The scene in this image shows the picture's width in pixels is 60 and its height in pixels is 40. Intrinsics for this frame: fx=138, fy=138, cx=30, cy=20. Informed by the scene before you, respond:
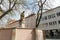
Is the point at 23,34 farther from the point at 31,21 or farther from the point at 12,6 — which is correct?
the point at 31,21

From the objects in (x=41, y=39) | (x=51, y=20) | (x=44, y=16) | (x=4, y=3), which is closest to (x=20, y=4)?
(x=4, y=3)

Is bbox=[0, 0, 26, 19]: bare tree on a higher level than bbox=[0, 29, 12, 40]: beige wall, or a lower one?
higher

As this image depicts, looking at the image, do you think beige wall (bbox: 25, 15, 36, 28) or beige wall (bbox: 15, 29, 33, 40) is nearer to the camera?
beige wall (bbox: 15, 29, 33, 40)

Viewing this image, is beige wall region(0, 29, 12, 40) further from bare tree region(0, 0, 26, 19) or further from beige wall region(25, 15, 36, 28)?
beige wall region(25, 15, 36, 28)

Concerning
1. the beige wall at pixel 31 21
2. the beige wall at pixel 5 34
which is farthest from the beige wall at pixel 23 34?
the beige wall at pixel 31 21

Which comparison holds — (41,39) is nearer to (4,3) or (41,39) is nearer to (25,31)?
(25,31)

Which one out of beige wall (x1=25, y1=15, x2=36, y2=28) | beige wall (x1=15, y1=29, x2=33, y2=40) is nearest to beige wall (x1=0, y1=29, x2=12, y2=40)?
beige wall (x1=15, y1=29, x2=33, y2=40)

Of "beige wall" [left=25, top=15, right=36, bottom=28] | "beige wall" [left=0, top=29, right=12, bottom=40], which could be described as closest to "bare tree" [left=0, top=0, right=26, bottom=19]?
"beige wall" [left=0, top=29, right=12, bottom=40]

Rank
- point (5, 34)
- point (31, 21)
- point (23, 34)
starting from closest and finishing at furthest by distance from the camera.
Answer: point (5, 34), point (23, 34), point (31, 21)

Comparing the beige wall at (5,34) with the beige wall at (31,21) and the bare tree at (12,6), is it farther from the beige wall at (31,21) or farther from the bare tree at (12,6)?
the beige wall at (31,21)

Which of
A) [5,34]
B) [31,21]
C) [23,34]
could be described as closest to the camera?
[5,34]

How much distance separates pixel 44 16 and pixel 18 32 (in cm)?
4169

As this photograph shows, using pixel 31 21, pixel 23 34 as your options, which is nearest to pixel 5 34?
pixel 23 34

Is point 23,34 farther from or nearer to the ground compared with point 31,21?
nearer to the ground
